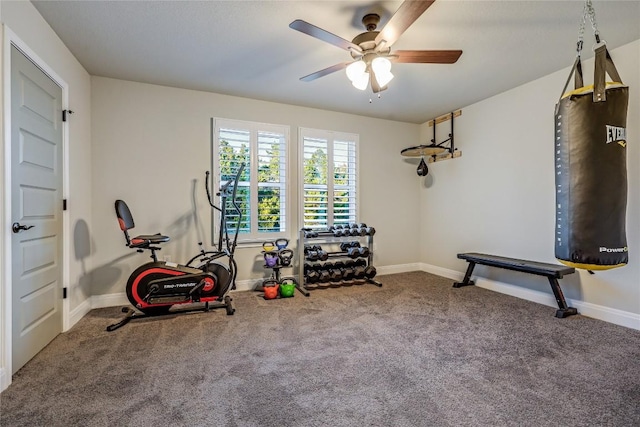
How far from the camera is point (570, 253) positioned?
6.04ft

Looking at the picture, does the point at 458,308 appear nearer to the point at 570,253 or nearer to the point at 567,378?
the point at 567,378

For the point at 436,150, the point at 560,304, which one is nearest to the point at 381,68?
the point at 436,150

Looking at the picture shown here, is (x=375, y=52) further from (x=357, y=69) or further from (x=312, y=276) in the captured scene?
(x=312, y=276)

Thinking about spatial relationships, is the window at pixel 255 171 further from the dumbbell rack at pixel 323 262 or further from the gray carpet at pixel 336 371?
the gray carpet at pixel 336 371

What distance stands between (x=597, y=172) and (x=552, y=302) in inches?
92.5

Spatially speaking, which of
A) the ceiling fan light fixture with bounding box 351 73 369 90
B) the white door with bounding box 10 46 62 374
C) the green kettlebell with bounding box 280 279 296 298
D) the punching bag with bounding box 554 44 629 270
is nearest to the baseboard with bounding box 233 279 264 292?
the green kettlebell with bounding box 280 279 296 298

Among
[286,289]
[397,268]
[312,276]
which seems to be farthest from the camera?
[397,268]

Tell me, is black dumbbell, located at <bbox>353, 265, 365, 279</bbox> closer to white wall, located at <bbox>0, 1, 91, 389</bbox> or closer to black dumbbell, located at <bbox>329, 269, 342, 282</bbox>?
black dumbbell, located at <bbox>329, 269, 342, 282</bbox>

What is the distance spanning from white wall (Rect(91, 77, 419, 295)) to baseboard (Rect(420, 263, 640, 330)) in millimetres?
2826

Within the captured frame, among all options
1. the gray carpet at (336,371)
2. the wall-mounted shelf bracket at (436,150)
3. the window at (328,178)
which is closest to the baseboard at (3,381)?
the gray carpet at (336,371)

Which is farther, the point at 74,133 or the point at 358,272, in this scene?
the point at 358,272

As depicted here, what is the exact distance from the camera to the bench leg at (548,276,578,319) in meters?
3.06

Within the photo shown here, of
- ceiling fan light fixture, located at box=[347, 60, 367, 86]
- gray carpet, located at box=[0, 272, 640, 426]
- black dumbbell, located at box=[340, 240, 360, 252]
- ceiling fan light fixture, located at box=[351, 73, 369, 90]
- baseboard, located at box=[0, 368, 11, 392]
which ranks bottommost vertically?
gray carpet, located at box=[0, 272, 640, 426]

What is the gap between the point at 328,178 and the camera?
15.3ft
